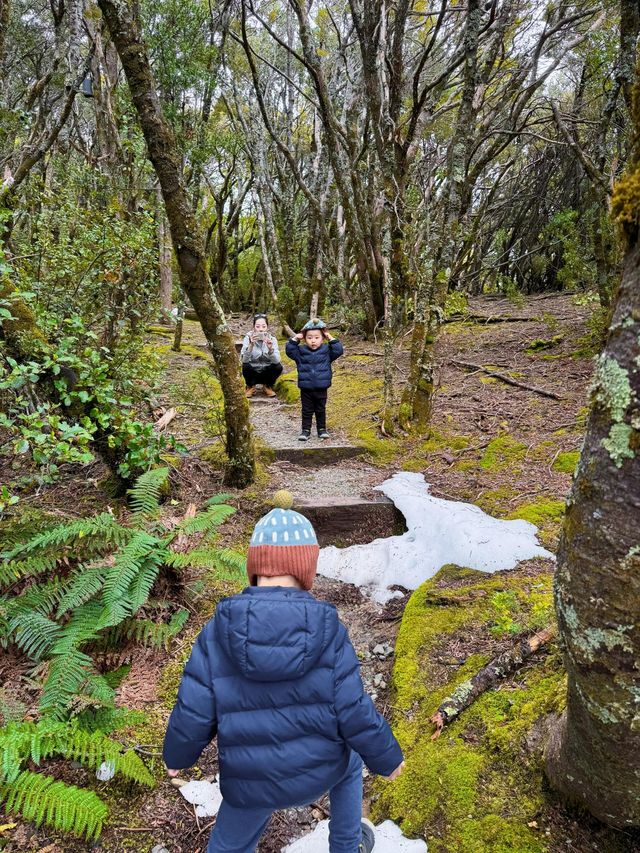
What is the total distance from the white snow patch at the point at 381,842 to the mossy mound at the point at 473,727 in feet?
0.13

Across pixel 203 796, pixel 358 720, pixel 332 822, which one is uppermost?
pixel 358 720

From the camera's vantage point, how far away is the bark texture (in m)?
1.18

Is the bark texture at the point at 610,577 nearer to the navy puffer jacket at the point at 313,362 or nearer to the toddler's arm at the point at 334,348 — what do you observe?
the navy puffer jacket at the point at 313,362

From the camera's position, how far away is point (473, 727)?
2.29 metres

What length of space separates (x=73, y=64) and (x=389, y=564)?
9.66m

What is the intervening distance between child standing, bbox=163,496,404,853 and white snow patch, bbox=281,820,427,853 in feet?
1.44

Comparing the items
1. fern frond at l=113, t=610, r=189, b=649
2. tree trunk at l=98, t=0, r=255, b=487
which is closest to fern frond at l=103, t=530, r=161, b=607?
fern frond at l=113, t=610, r=189, b=649

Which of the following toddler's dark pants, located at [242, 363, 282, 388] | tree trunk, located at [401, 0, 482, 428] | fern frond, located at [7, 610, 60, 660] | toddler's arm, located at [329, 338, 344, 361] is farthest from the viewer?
toddler's dark pants, located at [242, 363, 282, 388]

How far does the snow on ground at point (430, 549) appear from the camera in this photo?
151 inches

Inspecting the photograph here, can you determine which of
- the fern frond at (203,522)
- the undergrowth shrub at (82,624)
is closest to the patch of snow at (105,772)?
the undergrowth shrub at (82,624)

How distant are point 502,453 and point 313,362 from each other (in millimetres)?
2713

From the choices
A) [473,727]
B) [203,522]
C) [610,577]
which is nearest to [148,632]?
[203,522]

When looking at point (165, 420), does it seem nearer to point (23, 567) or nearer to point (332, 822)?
point (23, 567)

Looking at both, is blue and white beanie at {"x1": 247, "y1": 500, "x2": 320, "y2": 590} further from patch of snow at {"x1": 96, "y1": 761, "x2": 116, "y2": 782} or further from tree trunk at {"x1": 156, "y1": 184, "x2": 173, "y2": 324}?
tree trunk at {"x1": 156, "y1": 184, "x2": 173, "y2": 324}
